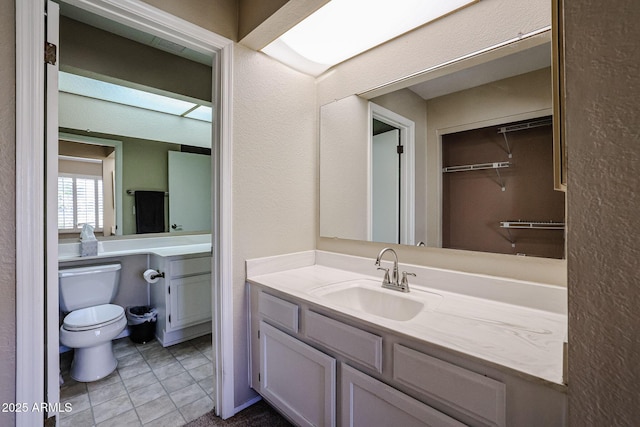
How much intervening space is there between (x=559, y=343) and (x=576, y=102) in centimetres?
71

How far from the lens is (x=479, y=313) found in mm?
1136

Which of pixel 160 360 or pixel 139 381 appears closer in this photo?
pixel 139 381

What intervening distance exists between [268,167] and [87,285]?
177cm

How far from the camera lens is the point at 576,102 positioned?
0.60 m

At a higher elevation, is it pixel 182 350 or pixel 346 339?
pixel 346 339

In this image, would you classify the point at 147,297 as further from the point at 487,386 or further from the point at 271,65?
the point at 487,386

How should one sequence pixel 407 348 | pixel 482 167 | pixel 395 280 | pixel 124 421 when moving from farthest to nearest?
pixel 124 421 < pixel 395 280 < pixel 482 167 < pixel 407 348

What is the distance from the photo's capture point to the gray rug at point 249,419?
5.18ft

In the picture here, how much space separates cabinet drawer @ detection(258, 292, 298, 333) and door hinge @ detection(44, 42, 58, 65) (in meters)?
1.38

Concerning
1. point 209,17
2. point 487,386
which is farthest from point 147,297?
point 487,386

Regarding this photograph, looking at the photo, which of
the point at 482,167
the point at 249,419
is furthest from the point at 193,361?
the point at 482,167

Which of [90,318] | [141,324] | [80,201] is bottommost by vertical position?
[141,324]

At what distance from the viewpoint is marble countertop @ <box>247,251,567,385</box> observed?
820 mm

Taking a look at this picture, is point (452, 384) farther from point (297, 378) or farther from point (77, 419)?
point (77, 419)
